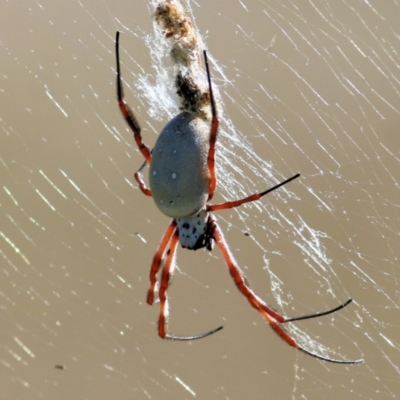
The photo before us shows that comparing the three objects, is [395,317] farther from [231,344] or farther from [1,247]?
[1,247]

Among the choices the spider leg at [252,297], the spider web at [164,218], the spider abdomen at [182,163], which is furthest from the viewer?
the spider web at [164,218]

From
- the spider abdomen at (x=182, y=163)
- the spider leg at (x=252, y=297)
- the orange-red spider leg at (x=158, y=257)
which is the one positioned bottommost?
the spider leg at (x=252, y=297)

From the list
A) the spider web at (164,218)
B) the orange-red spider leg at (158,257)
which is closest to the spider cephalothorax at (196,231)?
the orange-red spider leg at (158,257)

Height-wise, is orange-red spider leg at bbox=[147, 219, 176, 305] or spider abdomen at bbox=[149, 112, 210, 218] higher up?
spider abdomen at bbox=[149, 112, 210, 218]

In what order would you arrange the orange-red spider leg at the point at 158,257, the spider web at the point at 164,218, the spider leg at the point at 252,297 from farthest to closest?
the spider web at the point at 164,218 → the orange-red spider leg at the point at 158,257 → the spider leg at the point at 252,297

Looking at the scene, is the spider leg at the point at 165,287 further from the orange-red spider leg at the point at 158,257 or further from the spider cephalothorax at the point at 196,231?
the spider cephalothorax at the point at 196,231

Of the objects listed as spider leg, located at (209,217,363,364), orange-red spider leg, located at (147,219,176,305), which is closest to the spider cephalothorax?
spider leg, located at (209,217,363,364)

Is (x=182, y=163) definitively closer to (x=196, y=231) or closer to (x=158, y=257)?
(x=196, y=231)

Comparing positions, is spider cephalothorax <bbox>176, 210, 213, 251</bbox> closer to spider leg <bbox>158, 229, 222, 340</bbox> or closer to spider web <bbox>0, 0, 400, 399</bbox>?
spider leg <bbox>158, 229, 222, 340</bbox>
